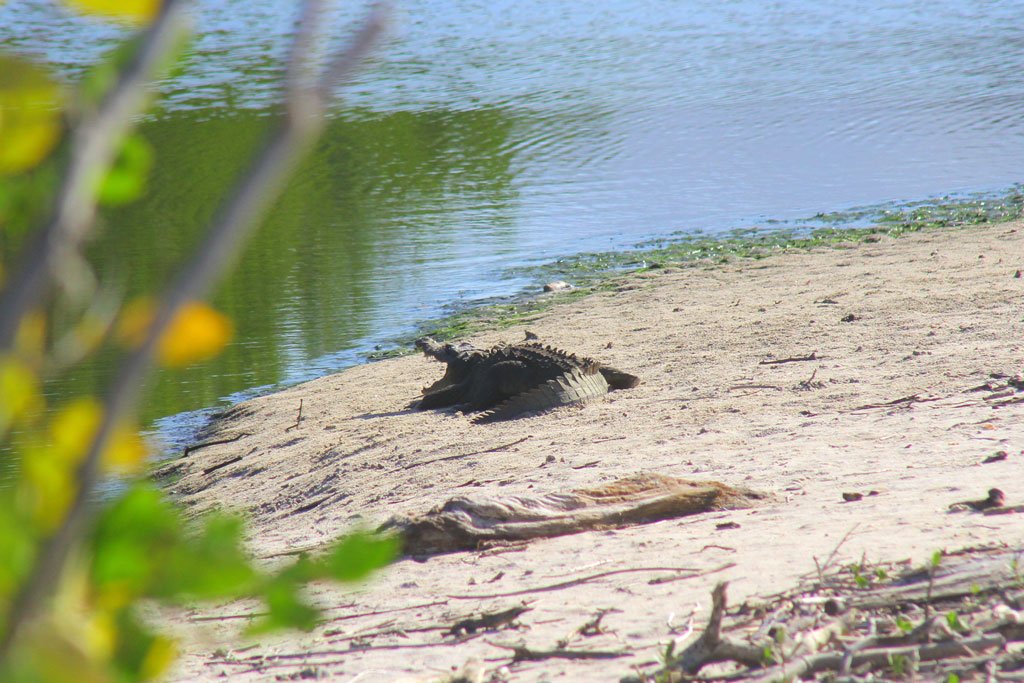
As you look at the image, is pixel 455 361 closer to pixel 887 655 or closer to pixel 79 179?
pixel 887 655

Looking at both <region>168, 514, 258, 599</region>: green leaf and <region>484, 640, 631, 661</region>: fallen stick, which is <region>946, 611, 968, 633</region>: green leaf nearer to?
<region>484, 640, 631, 661</region>: fallen stick

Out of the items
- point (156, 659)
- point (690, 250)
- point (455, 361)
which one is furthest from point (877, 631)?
point (690, 250)

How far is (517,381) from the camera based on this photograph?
6.43 m

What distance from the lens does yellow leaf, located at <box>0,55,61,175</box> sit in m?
0.72

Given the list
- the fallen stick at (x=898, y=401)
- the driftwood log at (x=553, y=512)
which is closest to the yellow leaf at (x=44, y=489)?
the driftwood log at (x=553, y=512)

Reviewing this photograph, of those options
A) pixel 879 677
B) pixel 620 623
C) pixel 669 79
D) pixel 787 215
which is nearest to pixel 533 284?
pixel 787 215

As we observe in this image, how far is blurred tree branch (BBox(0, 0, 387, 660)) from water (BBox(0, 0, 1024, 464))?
19.7 feet

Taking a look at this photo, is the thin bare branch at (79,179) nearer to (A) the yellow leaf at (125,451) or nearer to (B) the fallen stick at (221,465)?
(A) the yellow leaf at (125,451)

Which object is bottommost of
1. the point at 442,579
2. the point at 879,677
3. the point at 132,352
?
the point at 442,579

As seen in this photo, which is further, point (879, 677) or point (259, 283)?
point (259, 283)

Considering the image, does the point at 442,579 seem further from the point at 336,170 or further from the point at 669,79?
the point at 669,79

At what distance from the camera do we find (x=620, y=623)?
264 cm

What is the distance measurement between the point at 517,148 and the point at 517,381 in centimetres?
983

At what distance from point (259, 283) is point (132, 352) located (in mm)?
10116
